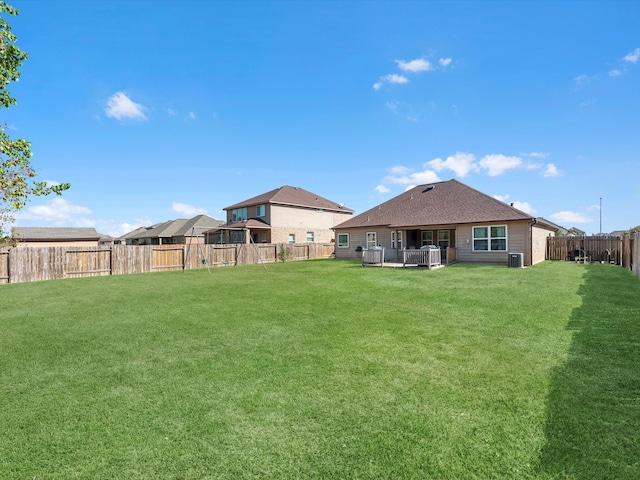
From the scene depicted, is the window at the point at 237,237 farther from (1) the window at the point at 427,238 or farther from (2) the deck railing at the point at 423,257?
(2) the deck railing at the point at 423,257

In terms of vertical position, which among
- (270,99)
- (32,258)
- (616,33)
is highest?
(270,99)

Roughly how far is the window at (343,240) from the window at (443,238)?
795 centimetres

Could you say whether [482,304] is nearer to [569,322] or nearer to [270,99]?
[569,322]

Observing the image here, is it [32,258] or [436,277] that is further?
[32,258]

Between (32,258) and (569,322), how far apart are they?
21.3 m

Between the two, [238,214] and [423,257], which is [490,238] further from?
[238,214]

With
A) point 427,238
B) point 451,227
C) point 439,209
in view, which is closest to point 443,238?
point 427,238

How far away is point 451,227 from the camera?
2036 centimetres

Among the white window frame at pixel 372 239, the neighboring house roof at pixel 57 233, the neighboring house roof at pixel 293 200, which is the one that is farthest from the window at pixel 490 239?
the neighboring house roof at pixel 57 233

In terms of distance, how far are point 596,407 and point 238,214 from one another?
37.5 meters

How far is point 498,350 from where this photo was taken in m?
4.94

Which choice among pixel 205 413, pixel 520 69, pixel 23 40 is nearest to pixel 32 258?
pixel 23 40

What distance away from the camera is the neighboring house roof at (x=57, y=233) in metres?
42.6

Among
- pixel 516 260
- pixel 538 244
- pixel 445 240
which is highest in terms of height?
pixel 445 240
